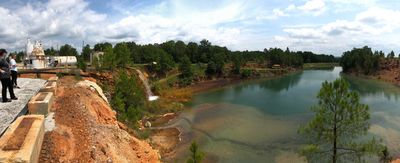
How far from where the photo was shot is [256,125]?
44062 mm

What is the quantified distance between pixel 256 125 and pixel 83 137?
31712 millimetres

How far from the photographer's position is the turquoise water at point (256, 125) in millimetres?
32938

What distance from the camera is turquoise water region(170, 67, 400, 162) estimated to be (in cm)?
3294

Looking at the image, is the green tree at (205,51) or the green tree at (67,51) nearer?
the green tree at (205,51)

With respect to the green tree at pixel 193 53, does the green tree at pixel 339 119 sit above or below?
below

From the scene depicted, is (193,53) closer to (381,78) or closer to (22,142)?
(381,78)

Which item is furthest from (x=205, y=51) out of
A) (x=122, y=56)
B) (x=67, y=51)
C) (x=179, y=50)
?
(x=122, y=56)

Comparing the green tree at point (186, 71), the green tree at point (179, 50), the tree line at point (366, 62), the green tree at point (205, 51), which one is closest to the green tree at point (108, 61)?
the green tree at point (186, 71)

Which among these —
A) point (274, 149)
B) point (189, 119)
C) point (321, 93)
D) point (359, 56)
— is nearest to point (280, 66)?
point (359, 56)

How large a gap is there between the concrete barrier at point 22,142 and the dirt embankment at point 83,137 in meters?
0.97

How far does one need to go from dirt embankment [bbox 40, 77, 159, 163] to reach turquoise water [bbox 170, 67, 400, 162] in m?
11.8

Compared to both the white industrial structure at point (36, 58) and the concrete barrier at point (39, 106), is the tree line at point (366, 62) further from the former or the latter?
the concrete barrier at point (39, 106)

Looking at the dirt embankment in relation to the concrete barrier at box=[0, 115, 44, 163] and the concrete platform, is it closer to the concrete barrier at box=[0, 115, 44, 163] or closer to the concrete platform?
the concrete barrier at box=[0, 115, 44, 163]

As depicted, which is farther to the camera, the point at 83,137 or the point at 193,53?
the point at 193,53
